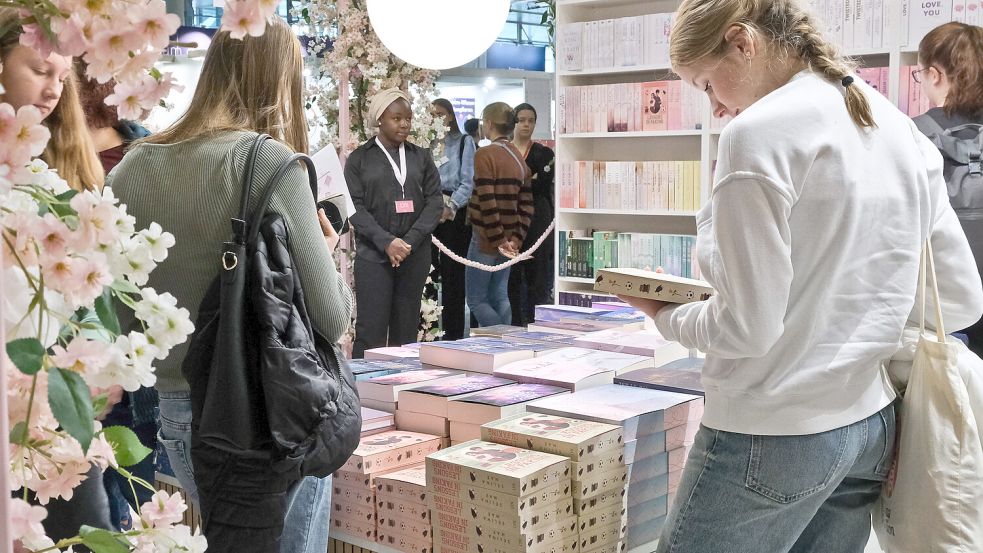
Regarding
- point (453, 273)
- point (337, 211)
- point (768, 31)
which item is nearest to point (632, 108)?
point (453, 273)

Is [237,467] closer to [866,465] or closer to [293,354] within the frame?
[293,354]

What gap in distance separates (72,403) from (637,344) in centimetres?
240

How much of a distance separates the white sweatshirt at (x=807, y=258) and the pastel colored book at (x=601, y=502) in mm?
523

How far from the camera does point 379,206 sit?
5.39m

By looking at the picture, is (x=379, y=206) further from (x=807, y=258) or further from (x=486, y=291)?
(x=807, y=258)

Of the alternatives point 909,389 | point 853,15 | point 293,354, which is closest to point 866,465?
point 909,389

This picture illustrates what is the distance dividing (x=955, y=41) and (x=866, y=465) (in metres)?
2.52

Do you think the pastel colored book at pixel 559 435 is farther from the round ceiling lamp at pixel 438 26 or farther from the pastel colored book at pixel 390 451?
the round ceiling lamp at pixel 438 26

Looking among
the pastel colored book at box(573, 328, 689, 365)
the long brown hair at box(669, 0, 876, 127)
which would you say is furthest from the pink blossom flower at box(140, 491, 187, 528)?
the pastel colored book at box(573, 328, 689, 365)

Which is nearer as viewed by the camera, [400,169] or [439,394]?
[439,394]

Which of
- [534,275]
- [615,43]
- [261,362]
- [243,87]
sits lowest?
[534,275]

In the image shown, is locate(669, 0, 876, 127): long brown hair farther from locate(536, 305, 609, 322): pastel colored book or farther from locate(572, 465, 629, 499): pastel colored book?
locate(536, 305, 609, 322): pastel colored book

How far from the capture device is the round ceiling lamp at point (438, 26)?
3.54m

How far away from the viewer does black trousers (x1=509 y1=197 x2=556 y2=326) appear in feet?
23.2
